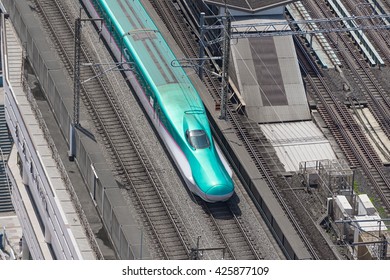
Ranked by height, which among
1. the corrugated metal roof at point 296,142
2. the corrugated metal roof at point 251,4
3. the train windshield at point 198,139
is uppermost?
the corrugated metal roof at point 251,4

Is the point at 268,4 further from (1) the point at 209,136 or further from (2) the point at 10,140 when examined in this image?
(2) the point at 10,140

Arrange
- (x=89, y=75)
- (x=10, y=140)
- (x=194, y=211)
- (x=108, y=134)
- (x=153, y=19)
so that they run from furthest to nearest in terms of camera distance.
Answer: (x=10, y=140)
(x=153, y=19)
(x=89, y=75)
(x=108, y=134)
(x=194, y=211)

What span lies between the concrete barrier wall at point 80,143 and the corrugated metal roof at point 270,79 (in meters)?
13.4

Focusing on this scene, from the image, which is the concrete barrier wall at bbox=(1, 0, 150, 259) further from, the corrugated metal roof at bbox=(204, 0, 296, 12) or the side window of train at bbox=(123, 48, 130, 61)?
the corrugated metal roof at bbox=(204, 0, 296, 12)

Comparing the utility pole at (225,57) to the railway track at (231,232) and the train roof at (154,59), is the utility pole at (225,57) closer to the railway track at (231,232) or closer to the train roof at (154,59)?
the train roof at (154,59)

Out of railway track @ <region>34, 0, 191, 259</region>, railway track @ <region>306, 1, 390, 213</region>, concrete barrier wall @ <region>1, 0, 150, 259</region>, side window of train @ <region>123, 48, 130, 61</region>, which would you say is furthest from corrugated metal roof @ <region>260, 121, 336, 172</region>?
concrete barrier wall @ <region>1, 0, 150, 259</region>

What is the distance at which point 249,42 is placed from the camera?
108 meters

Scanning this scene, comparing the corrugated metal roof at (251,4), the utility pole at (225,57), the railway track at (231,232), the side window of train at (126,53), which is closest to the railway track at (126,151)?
the railway track at (231,232)

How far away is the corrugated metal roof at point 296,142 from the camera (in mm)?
100350

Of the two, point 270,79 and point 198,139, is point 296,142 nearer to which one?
point 270,79

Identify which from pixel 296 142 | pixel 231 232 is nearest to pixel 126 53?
pixel 296 142

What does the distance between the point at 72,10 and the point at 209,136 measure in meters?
28.3

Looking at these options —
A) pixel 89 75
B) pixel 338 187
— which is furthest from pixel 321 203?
pixel 89 75

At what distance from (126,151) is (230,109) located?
10.4 metres
